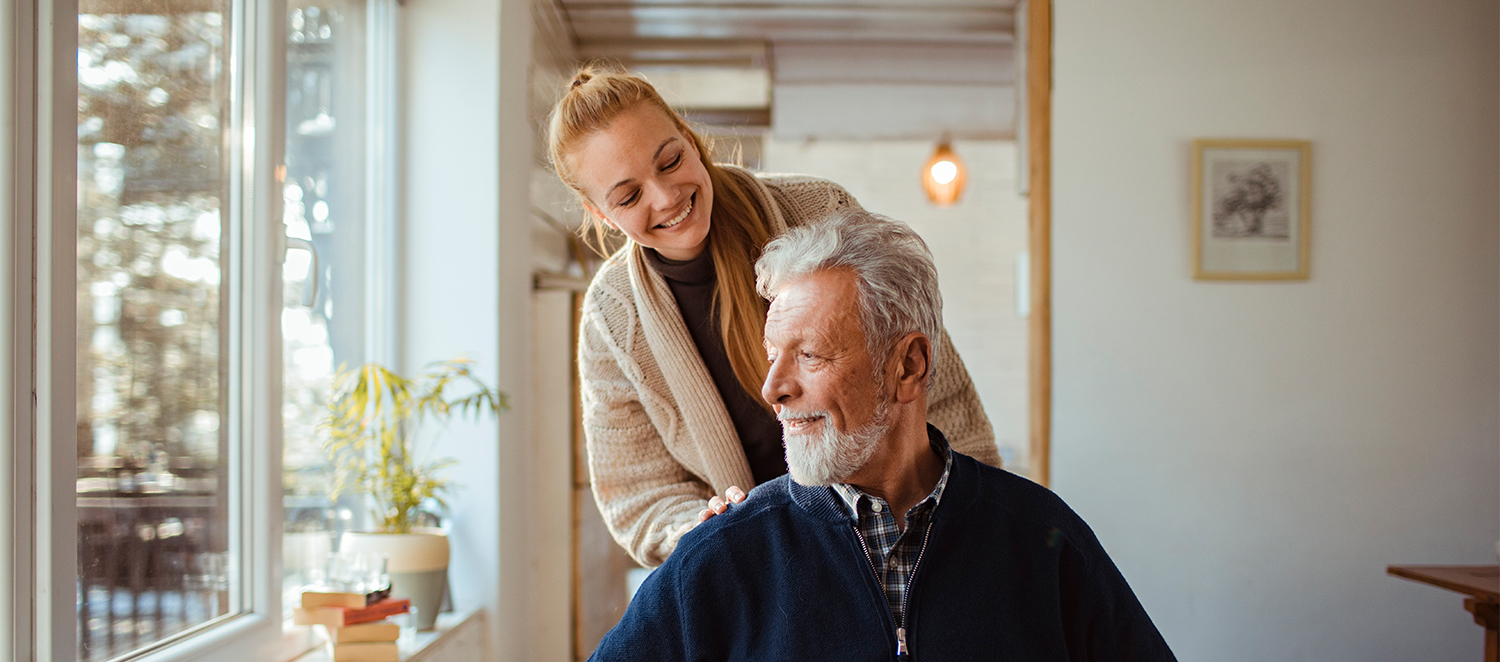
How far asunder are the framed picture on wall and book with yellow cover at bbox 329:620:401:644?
278 cm

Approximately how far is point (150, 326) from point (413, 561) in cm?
100

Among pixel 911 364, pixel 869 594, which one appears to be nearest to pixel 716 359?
pixel 911 364

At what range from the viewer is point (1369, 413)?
3541mm

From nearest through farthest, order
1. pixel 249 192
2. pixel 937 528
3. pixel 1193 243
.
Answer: pixel 937 528, pixel 249 192, pixel 1193 243

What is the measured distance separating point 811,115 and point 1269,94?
169cm

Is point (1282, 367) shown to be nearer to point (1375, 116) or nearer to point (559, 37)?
point (1375, 116)

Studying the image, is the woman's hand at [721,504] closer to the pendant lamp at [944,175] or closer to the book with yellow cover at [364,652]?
the book with yellow cover at [364,652]

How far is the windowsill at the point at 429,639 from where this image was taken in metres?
2.33

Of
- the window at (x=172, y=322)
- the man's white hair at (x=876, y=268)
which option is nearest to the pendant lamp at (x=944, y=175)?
the window at (x=172, y=322)

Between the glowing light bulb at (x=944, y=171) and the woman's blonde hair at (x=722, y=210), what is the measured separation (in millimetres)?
3014

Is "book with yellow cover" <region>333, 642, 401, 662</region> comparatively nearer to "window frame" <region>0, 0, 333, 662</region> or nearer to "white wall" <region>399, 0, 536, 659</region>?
"window frame" <region>0, 0, 333, 662</region>

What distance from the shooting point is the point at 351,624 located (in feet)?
7.30

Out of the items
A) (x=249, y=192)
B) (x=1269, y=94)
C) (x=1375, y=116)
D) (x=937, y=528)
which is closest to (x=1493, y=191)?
(x=1375, y=116)

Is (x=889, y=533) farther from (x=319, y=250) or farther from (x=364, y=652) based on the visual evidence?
(x=319, y=250)
